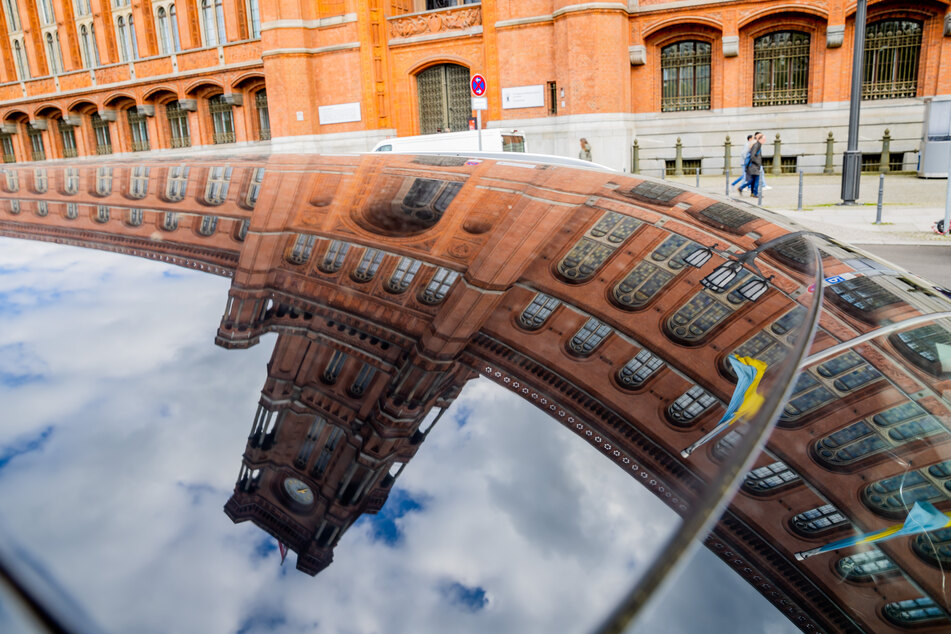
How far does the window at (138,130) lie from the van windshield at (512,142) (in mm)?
21659

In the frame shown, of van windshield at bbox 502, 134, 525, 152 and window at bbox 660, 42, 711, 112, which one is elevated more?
window at bbox 660, 42, 711, 112

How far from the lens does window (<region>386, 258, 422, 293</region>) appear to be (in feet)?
4.06

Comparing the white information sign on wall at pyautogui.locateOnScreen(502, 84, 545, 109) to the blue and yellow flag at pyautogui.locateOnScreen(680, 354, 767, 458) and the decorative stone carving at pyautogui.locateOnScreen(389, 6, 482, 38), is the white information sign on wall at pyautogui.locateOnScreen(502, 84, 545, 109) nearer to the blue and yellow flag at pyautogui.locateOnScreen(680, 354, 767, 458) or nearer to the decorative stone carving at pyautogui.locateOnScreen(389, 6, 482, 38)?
the decorative stone carving at pyautogui.locateOnScreen(389, 6, 482, 38)

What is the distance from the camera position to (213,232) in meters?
1.57

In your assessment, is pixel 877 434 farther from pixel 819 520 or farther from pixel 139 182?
pixel 139 182

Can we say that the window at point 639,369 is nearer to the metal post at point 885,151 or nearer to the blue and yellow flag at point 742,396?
the blue and yellow flag at point 742,396

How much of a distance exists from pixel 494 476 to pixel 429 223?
949 millimetres

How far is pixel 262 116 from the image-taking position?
28.7 meters

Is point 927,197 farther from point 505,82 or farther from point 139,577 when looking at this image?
point 139,577

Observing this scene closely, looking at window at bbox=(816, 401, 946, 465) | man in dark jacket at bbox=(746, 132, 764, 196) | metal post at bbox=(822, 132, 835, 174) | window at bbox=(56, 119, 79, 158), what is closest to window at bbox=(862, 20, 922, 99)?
metal post at bbox=(822, 132, 835, 174)

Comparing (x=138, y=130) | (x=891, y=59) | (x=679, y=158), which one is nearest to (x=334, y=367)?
(x=679, y=158)

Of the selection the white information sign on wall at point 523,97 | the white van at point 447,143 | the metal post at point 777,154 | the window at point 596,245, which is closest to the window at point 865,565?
the window at point 596,245

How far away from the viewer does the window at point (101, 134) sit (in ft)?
111

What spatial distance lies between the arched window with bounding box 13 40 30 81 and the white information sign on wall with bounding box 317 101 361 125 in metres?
20.2
